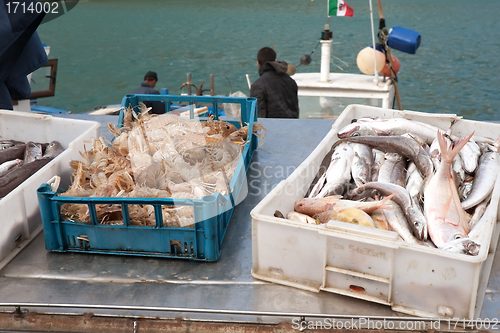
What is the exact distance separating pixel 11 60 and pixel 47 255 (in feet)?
6.59

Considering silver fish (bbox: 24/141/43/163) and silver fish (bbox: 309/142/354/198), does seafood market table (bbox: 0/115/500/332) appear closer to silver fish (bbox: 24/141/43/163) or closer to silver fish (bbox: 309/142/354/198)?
silver fish (bbox: 309/142/354/198)

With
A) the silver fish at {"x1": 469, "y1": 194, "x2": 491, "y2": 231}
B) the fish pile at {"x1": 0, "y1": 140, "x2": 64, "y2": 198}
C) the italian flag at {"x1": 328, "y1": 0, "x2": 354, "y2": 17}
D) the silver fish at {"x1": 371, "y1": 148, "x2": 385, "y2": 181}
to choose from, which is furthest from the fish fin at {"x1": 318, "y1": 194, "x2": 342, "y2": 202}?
the italian flag at {"x1": 328, "y1": 0, "x2": 354, "y2": 17}

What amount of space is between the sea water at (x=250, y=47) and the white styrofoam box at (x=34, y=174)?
9164mm

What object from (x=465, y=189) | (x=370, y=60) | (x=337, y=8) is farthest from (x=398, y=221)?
(x=337, y=8)

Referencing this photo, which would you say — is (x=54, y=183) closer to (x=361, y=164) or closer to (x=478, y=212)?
(x=361, y=164)

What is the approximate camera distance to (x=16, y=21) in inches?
137

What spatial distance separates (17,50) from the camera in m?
3.76

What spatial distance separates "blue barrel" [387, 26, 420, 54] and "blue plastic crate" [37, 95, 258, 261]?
675 cm

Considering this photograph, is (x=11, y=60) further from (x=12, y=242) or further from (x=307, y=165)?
(x=307, y=165)

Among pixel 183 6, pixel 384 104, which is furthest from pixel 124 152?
pixel 183 6

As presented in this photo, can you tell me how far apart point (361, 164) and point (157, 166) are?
147cm

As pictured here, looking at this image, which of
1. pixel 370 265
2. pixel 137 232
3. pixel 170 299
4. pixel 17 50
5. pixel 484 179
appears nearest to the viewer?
pixel 370 265

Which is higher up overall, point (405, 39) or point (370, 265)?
point (405, 39)

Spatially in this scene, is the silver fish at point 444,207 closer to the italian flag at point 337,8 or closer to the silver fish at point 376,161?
the silver fish at point 376,161
